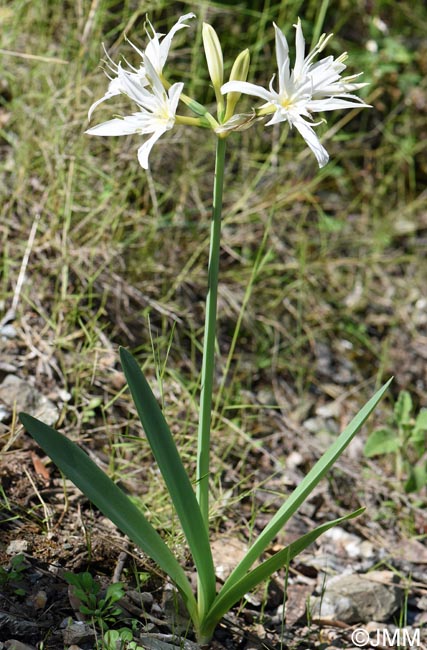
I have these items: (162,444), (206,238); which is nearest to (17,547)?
(162,444)

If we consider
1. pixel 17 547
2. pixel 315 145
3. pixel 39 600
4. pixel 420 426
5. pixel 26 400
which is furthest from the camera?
pixel 420 426

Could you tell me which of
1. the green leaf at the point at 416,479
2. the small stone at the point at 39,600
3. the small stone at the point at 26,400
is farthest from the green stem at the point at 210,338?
the green leaf at the point at 416,479

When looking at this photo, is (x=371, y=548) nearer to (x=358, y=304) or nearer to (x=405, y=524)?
(x=405, y=524)

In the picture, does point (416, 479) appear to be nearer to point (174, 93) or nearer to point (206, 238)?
point (206, 238)

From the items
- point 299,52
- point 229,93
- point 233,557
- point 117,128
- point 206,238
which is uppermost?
point 299,52

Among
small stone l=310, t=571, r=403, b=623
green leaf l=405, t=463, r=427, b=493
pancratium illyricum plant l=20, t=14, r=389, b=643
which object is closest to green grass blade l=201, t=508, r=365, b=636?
pancratium illyricum plant l=20, t=14, r=389, b=643

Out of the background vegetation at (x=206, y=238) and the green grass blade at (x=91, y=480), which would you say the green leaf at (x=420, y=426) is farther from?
the green grass blade at (x=91, y=480)

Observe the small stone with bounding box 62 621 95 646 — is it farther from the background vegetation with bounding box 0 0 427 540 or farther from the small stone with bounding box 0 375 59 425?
the small stone with bounding box 0 375 59 425
